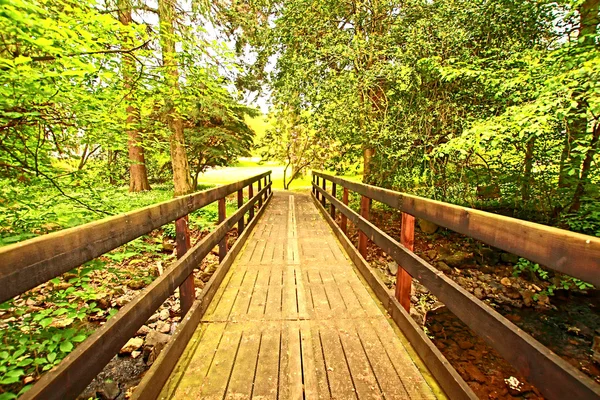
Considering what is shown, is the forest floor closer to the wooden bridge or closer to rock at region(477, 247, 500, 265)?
rock at region(477, 247, 500, 265)

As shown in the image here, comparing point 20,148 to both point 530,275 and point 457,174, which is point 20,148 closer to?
point 457,174

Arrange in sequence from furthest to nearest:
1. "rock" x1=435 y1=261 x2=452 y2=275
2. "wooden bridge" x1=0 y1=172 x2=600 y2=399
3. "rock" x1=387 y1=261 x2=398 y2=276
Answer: "rock" x1=435 y1=261 x2=452 y2=275
"rock" x1=387 y1=261 x2=398 y2=276
"wooden bridge" x1=0 y1=172 x2=600 y2=399

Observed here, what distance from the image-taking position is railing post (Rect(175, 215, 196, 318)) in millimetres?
2396

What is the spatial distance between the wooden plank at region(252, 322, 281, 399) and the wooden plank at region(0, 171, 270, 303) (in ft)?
4.15

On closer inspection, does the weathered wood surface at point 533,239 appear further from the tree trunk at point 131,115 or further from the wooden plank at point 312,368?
the tree trunk at point 131,115

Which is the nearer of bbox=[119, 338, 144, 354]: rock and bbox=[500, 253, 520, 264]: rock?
bbox=[119, 338, 144, 354]: rock

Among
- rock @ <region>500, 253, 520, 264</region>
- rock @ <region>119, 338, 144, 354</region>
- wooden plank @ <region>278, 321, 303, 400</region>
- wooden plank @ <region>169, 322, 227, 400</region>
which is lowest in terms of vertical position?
rock @ <region>119, 338, 144, 354</region>

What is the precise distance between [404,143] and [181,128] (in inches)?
313

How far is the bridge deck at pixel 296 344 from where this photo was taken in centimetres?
188

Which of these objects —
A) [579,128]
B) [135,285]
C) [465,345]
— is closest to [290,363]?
[465,345]

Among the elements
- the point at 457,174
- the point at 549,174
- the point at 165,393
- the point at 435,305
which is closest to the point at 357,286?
the point at 165,393

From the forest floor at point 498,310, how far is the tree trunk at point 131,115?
5.96 metres

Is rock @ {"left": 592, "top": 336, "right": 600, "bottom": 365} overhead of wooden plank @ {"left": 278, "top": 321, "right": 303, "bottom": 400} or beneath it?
beneath

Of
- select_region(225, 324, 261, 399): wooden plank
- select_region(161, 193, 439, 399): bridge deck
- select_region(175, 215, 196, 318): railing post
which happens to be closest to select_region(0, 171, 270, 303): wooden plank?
select_region(175, 215, 196, 318): railing post
